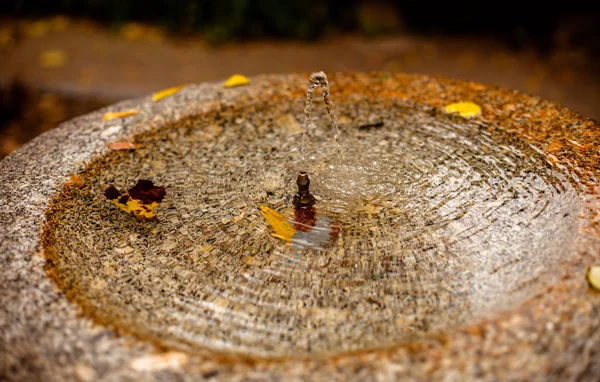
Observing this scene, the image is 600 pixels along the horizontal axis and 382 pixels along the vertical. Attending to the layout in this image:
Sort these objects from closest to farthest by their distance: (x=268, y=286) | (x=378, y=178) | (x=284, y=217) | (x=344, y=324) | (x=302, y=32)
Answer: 1. (x=344, y=324)
2. (x=268, y=286)
3. (x=284, y=217)
4. (x=378, y=178)
5. (x=302, y=32)

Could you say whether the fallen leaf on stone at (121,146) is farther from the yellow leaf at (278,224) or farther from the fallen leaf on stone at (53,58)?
the fallen leaf on stone at (53,58)

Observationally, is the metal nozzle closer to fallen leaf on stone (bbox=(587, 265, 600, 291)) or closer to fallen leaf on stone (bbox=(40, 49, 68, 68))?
fallen leaf on stone (bbox=(587, 265, 600, 291))

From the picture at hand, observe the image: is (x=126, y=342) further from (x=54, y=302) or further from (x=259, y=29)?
(x=259, y=29)

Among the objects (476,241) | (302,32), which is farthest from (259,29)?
(476,241)

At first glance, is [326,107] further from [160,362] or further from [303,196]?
[160,362]

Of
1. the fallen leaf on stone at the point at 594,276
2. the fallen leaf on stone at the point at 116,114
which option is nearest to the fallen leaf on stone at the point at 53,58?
the fallen leaf on stone at the point at 116,114

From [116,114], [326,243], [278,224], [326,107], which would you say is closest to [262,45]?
[116,114]
